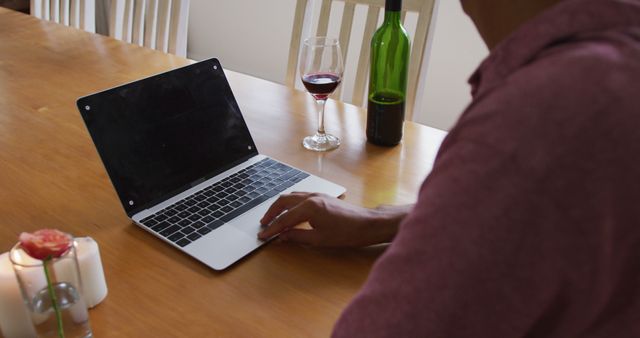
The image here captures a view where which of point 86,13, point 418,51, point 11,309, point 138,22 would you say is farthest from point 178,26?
point 11,309

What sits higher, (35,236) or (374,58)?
(374,58)

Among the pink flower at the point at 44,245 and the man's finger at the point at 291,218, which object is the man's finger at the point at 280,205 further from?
the pink flower at the point at 44,245

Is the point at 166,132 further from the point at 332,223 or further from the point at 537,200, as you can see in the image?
the point at 537,200

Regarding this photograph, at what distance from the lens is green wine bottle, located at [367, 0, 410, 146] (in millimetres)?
1172

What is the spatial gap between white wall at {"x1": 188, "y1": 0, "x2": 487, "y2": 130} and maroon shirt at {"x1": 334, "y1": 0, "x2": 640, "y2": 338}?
2133 millimetres

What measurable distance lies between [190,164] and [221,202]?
0.09m

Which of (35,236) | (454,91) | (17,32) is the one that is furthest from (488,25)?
(454,91)

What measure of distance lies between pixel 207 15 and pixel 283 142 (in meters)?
2.66

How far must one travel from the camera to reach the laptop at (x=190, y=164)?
3.05 ft

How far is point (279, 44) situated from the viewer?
11.2 feet

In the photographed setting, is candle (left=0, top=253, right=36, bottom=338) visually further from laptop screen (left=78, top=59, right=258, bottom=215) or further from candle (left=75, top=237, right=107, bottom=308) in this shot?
laptop screen (left=78, top=59, right=258, bottom=215)

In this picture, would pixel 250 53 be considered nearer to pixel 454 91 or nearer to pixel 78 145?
pixel 454 91

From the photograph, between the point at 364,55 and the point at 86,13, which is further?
the point at 86,13

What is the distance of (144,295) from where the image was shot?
82cm
